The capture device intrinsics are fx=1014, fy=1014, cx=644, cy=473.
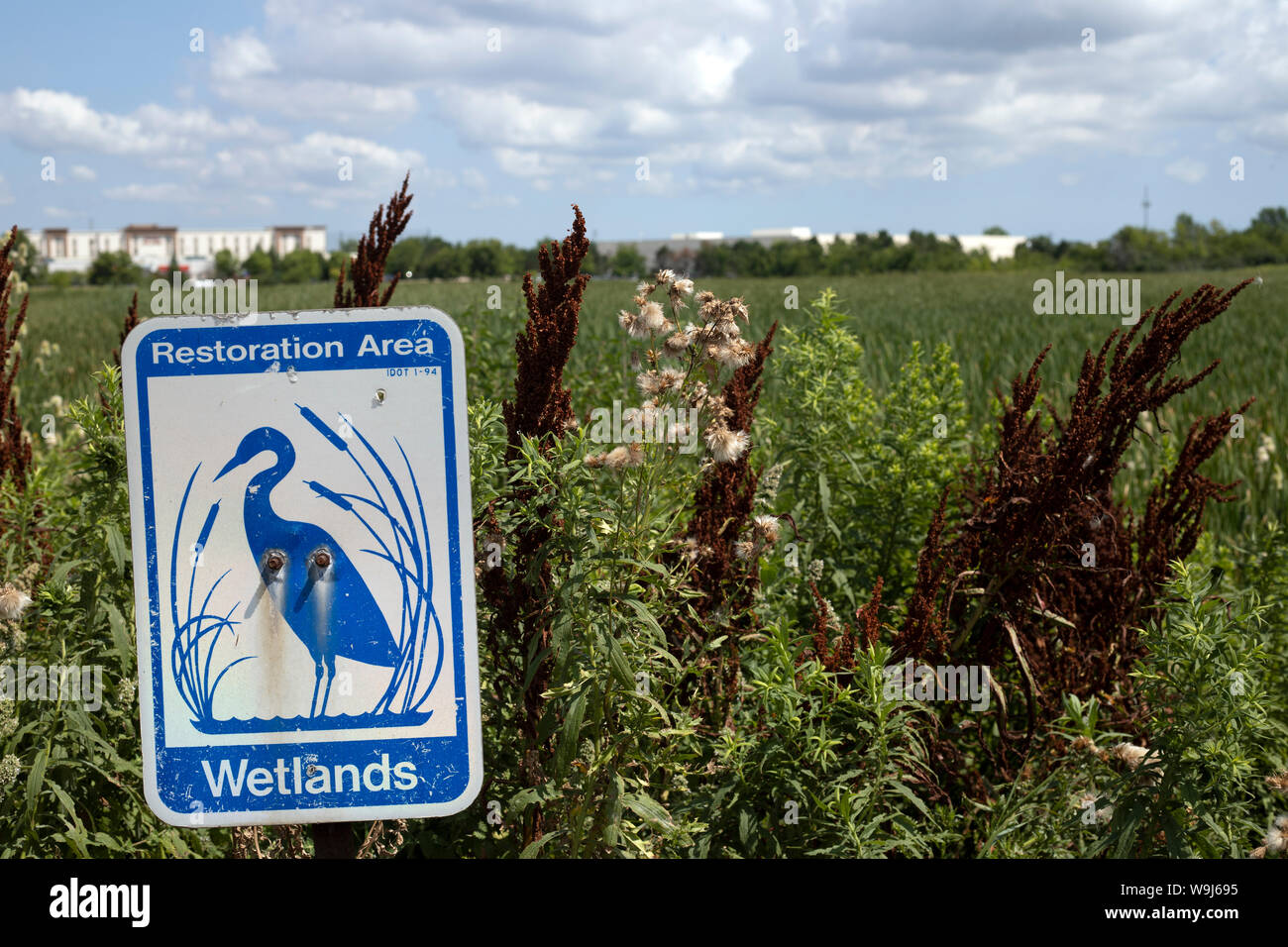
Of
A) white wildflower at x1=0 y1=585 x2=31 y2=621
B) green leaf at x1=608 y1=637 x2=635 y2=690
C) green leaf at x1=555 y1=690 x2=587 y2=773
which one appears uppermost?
white wildflower at x1=0 y1=585 x2=31 y2=621

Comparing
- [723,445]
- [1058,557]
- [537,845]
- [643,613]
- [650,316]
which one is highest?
[650,316]

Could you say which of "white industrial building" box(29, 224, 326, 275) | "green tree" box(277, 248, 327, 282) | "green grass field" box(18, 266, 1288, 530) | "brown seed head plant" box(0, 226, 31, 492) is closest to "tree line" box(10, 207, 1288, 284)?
"green tree" box(277, 248, 327, 282)

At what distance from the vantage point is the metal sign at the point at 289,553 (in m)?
1.81

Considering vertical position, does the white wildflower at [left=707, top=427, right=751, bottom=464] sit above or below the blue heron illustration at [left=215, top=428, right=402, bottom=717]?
above

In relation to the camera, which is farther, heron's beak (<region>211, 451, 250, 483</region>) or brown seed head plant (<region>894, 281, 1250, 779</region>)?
brown seed head plant (<region>894, 281, 1250, 779</region>)

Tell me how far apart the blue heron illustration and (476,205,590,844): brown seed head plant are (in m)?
0.92

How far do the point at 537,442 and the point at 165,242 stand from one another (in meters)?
164

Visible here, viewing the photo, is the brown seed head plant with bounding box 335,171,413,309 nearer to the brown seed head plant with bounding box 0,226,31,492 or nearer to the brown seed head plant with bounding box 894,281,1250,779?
the brown seed head plant with bounding box 0,226,31,492

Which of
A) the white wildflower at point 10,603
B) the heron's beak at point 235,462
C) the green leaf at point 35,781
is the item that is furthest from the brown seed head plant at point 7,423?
the heron's beak at point 235,462

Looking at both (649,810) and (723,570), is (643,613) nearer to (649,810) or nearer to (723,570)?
(649,810)

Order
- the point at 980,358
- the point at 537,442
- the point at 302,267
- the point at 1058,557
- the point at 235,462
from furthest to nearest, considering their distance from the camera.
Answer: the point at 302,267
the point at 980,358
the point at 1058,557
the point at 537,442
the point at 235,462

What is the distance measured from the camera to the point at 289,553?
1.82 m

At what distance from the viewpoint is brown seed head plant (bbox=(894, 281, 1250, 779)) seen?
3.46 meters

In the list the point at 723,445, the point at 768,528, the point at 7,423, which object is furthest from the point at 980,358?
the point at 723,445
